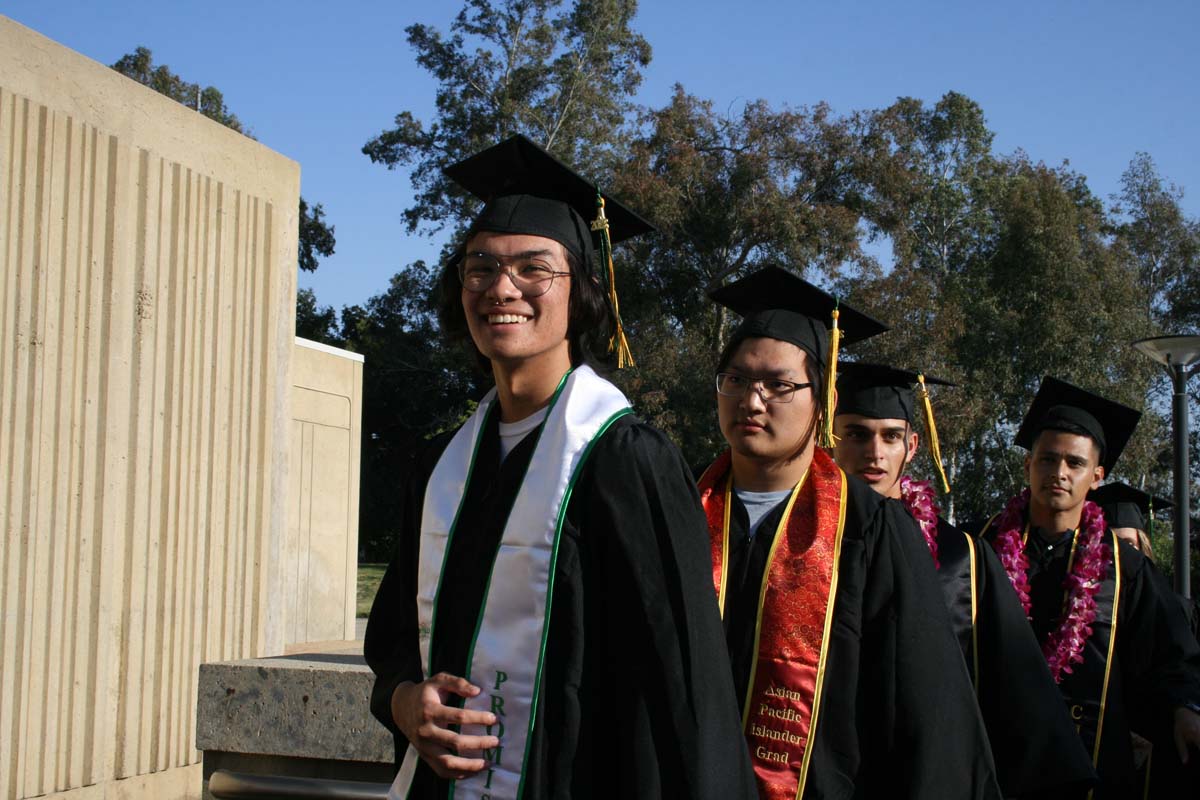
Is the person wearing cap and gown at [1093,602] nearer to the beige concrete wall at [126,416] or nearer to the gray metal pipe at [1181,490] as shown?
the beige concrete wall at [126,416]

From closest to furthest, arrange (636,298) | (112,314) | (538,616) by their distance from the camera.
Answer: (538,616), (112,314), (636,298)

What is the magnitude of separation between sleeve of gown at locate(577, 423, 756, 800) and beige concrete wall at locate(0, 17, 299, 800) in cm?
518

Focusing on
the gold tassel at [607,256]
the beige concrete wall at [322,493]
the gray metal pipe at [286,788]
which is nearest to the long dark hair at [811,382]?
the gold tassel at [607,256]

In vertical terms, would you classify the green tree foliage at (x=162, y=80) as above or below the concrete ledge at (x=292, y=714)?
above

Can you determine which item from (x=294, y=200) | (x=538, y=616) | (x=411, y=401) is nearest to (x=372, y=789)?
(x=538, y=616)

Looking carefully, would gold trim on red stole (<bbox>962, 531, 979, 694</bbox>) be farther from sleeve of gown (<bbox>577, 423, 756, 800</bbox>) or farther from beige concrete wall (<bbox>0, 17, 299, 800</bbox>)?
beige concrete wall (<bbox>0, 17, 299, 800</bbox>)

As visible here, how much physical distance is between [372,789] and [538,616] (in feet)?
6.41

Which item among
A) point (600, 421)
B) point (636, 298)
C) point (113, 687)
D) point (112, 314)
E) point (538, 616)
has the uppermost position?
point (636, 298)

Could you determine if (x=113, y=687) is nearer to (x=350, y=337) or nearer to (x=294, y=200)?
(x=294, y=200)

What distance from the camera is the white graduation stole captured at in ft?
6.70

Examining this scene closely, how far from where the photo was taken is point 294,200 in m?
8.80

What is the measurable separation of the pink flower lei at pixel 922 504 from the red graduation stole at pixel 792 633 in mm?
917

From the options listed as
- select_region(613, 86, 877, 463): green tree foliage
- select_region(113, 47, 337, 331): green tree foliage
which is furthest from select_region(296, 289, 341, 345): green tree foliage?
select_region(613, 86, 877, 463): green tree foliage

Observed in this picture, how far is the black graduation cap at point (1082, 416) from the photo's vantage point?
4.86 meters
